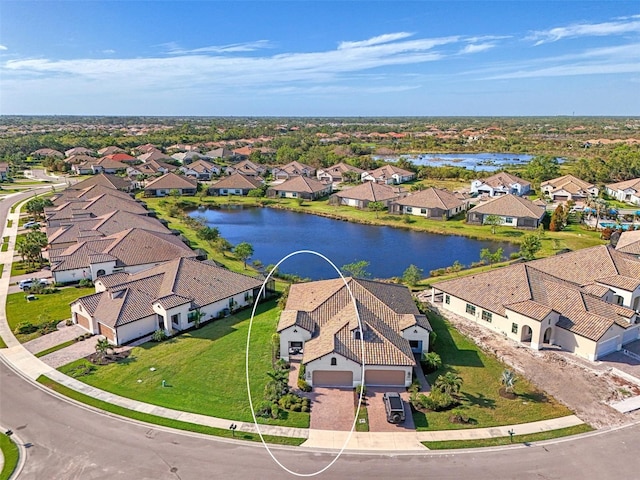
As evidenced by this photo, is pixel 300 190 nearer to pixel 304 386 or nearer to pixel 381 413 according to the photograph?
pixel 304 386

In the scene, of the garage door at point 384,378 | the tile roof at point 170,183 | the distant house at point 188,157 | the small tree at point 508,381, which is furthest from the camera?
the distant house at point 188,157

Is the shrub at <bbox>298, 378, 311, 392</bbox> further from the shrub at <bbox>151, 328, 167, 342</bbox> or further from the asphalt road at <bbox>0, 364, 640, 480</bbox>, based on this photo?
the shrub at <bbox>151, 328, 167, 342</bbox>

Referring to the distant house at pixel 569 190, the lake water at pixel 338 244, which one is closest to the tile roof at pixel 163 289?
the lake water at pixel 338 244

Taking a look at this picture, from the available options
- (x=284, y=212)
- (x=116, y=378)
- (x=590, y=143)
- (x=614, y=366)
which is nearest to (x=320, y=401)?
(x=116, y=378)

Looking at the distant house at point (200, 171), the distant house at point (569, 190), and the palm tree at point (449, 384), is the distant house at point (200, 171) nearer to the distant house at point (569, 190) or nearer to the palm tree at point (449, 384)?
the distant house at point (569, 190)

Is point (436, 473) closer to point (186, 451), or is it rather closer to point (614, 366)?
point (186, 451)

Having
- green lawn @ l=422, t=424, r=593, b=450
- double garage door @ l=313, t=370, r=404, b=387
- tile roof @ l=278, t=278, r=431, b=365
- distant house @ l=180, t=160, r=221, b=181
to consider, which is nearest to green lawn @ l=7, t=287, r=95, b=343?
tile roof @ l=278, t=278, r=431, b=365

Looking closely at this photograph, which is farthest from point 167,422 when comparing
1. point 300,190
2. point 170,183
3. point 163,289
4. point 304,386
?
point 170,183
